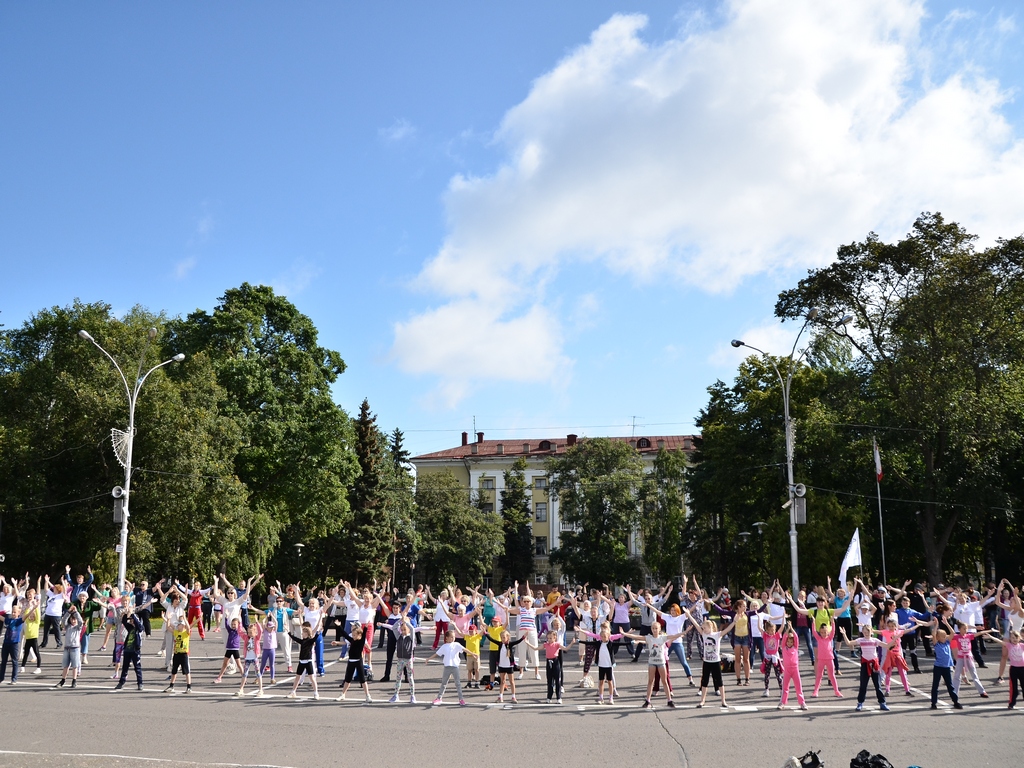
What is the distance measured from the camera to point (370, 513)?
2325 inches

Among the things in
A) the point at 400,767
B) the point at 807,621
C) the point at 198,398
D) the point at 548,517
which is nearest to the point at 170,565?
the point at 198,398

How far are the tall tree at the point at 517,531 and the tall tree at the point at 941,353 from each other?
49763 millimetres

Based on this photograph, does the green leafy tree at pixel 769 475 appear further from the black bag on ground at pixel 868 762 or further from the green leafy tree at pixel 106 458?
the black bag on ground at pixel 868 762

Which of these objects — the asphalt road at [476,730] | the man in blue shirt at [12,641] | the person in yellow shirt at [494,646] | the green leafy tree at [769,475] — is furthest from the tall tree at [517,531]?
the asphalt road at [476,730]

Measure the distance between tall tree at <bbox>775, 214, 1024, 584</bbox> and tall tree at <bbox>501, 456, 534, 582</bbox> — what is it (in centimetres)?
4976

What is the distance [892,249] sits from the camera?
1375 inches

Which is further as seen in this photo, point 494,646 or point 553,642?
point 494,646

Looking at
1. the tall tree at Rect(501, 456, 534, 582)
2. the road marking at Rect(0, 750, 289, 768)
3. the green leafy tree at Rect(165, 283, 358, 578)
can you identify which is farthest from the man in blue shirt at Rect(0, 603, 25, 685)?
the tall tree at Rect(501, 456, 534, 582)

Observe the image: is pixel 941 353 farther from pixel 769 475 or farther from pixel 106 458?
pixel 106 458

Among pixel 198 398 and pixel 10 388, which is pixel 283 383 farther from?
pixel 10 388

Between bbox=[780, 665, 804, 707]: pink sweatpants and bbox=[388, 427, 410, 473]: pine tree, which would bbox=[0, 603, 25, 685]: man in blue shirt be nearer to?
bbox=[780, 665, 804, 707]: pink sweatpants

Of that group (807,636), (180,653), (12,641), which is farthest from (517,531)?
(180,653)

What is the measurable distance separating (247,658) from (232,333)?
27.2 metres

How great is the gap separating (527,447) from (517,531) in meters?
14.3
